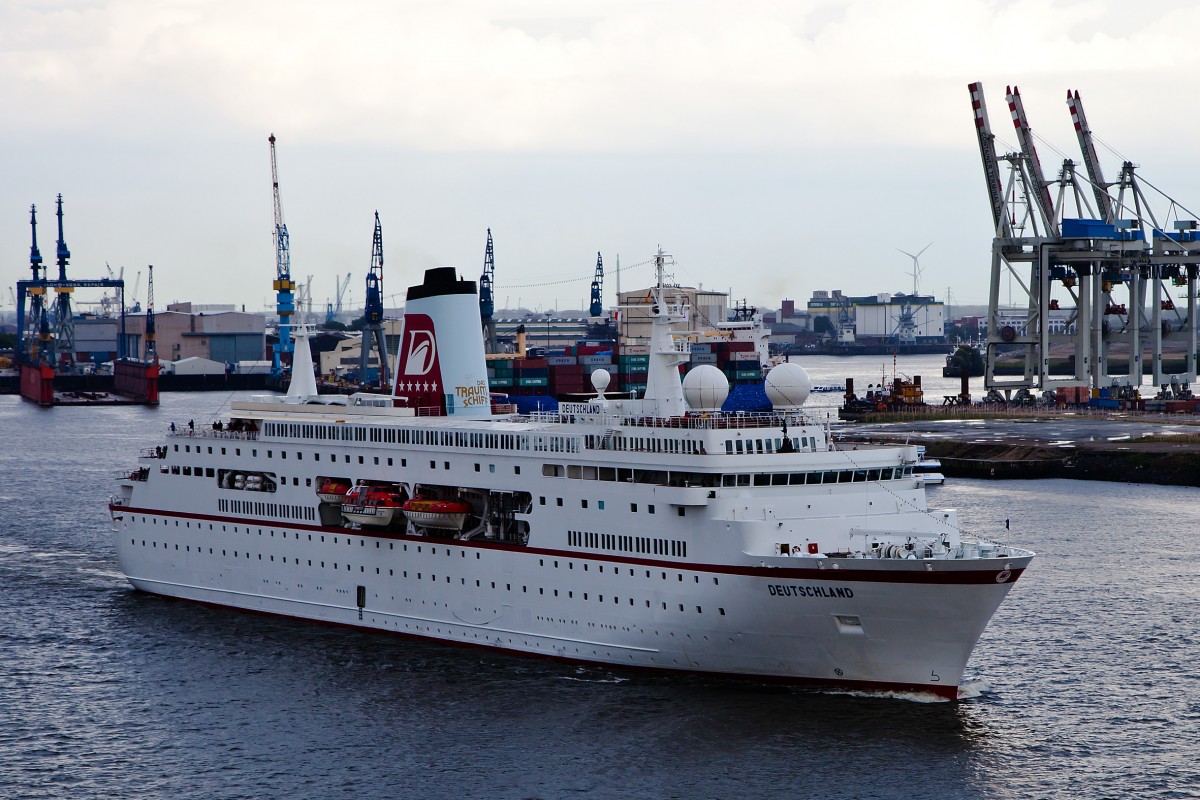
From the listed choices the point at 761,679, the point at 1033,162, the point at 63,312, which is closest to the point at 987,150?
the point at 1033,162

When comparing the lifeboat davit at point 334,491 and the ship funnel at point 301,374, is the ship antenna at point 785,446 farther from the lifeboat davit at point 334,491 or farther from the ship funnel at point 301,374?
the ship funnel at point 301,374

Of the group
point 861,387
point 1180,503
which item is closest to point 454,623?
point 1180,503

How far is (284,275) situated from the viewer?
4820 inches

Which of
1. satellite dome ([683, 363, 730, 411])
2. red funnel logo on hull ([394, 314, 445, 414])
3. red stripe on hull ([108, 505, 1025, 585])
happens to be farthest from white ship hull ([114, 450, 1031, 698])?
red funnel logo on hull ([394, 314, 445, 414])

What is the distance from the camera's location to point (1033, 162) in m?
99.9

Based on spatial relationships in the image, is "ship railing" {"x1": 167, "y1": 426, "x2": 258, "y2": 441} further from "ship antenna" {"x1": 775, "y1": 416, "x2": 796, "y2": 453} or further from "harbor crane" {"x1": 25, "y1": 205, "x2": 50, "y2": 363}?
"harbor crane" {"x1": 25, "y1": 205, "x2": 50, "y2": 363}

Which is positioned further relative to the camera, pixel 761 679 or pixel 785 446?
pixel 785 446

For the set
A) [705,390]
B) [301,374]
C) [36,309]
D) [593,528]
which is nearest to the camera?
[593,528]

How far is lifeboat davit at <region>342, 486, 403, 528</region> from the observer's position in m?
34.3

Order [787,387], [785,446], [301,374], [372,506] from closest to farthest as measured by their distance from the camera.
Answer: [785,446]
[787,387]
[372,506]
[301,374]

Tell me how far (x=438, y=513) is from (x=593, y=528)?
449 centimetres

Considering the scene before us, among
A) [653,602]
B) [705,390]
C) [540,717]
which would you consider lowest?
[540,717]

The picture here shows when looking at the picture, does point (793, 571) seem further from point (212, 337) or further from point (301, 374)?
point (212, 337)

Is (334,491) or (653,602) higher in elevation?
(334,491)
